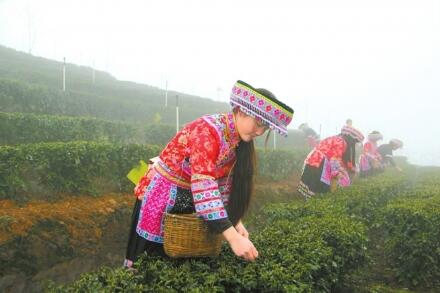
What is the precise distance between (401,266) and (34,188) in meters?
6.44

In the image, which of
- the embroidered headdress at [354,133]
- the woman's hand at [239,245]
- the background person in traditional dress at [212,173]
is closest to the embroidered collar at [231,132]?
the background person in traditional dress at [212,173]

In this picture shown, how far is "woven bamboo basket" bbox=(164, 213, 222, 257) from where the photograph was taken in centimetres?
270

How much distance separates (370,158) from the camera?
17.1m

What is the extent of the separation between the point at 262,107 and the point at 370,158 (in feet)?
50.8

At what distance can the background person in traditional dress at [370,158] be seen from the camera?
16.5m

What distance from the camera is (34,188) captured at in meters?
7.89

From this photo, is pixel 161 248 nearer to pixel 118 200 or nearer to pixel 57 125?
pixel 118 200

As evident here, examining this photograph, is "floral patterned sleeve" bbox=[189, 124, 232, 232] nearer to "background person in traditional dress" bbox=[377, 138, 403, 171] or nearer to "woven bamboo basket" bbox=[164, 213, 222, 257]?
"woven bamboo basket" bbox=[164, 213, 222, 257]

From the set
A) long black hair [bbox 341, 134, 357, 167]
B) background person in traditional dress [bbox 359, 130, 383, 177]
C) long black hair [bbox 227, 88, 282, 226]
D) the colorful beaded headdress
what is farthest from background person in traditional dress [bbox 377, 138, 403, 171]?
the colorful beaded headdress

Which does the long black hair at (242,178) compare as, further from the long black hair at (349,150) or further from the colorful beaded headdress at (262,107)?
the long black hair at (349,150)

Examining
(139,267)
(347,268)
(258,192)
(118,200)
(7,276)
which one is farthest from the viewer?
(258,192)

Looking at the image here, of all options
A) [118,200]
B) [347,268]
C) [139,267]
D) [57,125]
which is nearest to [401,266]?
[347,268]

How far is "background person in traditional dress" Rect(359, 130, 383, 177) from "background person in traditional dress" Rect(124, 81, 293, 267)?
14.3 m

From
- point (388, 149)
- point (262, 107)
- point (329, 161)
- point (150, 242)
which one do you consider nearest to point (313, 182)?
point (329, 161)
